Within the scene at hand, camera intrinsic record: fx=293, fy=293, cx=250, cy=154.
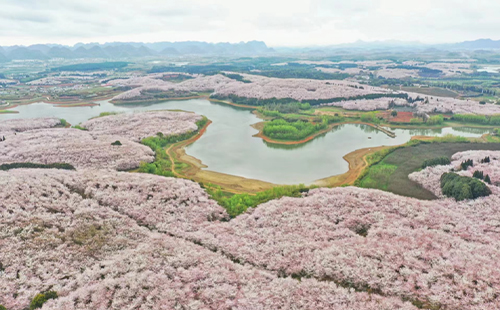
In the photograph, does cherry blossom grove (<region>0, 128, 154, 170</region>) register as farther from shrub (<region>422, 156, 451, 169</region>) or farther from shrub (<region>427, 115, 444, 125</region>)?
shrub (<region>427, 115, 444, 125</region>)

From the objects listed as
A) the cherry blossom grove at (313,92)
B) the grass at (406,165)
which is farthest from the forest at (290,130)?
the cherry blossom grove at (313,92)

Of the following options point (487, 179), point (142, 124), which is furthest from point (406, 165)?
point (142, 124)

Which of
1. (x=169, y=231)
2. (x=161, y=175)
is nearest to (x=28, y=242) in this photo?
(x=169, y=231)

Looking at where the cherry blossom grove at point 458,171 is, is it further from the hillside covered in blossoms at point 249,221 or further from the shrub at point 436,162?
the shrub at point 436,162

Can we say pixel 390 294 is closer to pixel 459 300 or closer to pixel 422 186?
pixel 459 300

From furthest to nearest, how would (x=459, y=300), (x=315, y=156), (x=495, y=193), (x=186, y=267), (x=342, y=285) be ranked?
(x=315, y=156), (x=495, y=193), (x=186, y=267), (x=342, y=285), (x=459, y=300)

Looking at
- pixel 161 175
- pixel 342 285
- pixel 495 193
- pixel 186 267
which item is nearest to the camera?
pixel 342 285
